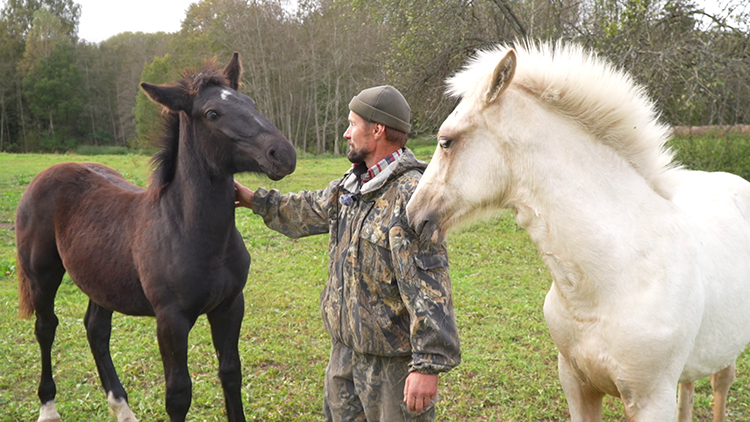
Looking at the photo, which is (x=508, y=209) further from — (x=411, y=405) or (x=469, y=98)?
(x=411, y=405)

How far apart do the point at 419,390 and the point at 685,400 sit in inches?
82.8

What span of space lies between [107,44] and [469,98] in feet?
166

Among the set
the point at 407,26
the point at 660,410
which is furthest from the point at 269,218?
the point at 407,26

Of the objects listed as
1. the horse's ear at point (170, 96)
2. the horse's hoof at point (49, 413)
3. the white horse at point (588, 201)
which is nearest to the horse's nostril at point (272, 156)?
the horse's ear at point (170, 96)

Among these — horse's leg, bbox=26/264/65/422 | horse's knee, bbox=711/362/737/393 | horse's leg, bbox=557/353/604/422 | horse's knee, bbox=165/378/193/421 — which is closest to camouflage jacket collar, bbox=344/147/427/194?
horse's leg, bbox=557/353/604/422

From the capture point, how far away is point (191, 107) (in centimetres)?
288

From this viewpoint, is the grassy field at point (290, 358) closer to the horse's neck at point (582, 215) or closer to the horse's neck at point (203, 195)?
the horse's neck at point (582, 215)

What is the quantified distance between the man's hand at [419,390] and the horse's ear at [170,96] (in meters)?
1.89

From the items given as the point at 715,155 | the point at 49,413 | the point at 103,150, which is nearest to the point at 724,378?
the point at 49,413

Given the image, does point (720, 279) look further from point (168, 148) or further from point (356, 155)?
point (168, 148)

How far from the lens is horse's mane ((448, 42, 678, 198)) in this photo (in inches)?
79.1

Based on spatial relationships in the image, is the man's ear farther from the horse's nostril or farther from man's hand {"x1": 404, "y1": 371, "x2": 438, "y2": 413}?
man's hand {"x1": 404, "y1": 371, "x2": 438, "y2": 413}

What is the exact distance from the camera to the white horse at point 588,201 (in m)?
1.93

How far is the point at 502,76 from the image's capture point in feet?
6.16
